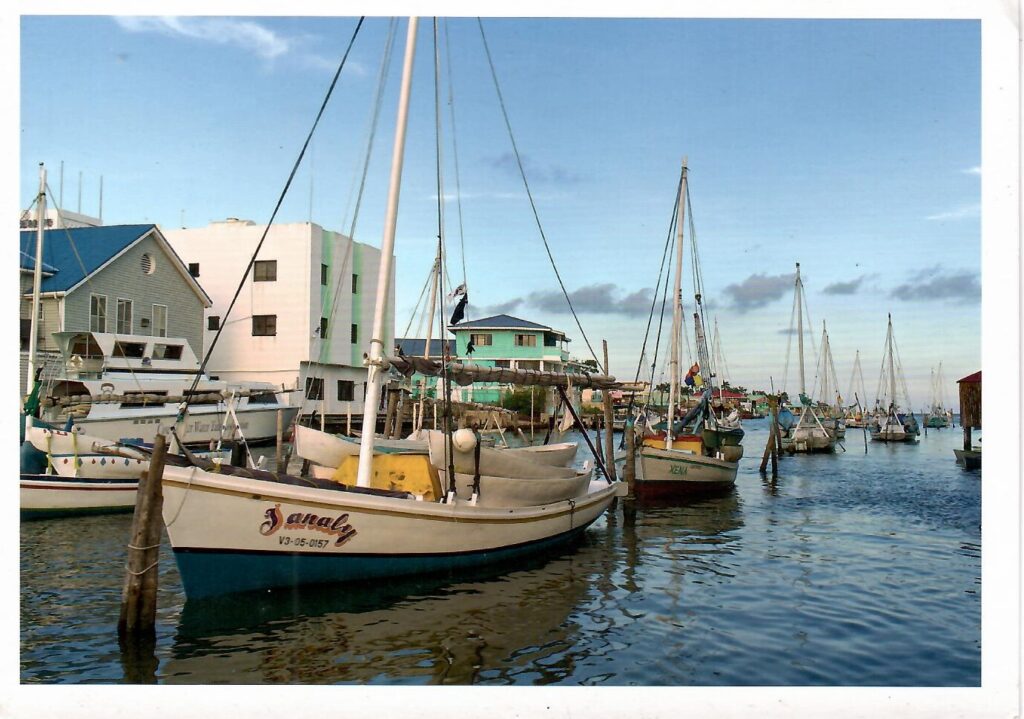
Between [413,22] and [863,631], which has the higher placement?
[413,22]

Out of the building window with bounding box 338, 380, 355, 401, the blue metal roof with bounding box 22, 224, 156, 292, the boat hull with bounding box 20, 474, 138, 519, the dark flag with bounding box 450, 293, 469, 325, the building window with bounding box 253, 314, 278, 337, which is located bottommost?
the boat hull with bounding box 20, 474, 138, 519

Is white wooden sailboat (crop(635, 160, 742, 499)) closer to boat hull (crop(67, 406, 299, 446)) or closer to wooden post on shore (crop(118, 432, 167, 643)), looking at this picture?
boat hull (crop(67, 406, 299, 446))

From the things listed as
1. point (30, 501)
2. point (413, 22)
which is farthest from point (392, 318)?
point (413, 22)

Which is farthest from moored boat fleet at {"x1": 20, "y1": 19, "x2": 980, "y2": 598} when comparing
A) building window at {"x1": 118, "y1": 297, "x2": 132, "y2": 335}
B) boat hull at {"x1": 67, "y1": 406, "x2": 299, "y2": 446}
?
building window at {"x1": 118, "y1": 297, "x2": 132, "y2": 335}

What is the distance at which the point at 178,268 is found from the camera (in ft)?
111

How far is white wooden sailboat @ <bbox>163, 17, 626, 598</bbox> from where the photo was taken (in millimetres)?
8727

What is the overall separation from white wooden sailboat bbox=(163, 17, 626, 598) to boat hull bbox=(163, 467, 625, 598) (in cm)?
1

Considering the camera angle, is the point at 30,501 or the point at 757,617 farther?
the point at 30,501

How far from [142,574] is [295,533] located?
1.67 m

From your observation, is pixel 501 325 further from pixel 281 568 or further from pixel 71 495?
pixel 281 568

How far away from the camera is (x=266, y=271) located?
3762 centimetres

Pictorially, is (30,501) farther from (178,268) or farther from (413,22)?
(178,268)

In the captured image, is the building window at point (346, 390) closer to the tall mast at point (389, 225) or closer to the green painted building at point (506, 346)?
the green painted building at point (506, 346)
